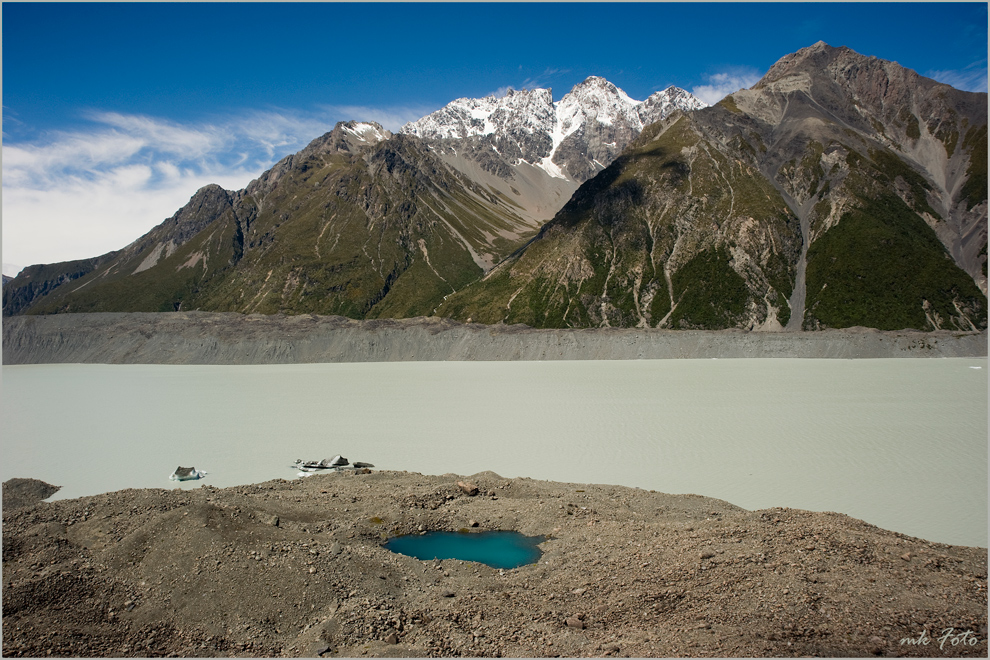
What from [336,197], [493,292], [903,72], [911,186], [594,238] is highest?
[903,72]

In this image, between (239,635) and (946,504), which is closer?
(239,635)

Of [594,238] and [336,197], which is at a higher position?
[336,197]

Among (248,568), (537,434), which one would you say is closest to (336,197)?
(537,434)

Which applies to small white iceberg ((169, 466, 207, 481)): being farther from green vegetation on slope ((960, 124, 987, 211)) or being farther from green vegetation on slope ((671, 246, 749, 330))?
green vegetation on slope ((960, 124, 987, 211))

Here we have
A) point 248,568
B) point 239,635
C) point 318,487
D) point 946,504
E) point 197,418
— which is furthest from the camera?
point 197,418

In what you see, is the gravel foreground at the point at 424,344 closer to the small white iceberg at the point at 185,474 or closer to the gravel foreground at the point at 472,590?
the small white iceberg at the point at 185,474

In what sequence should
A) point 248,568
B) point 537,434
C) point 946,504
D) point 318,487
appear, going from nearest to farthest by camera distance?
point 248,568
point 946,504
point 318,487
point 537,434

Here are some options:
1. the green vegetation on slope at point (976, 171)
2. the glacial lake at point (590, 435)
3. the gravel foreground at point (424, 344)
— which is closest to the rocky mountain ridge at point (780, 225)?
the green vegetation on slope at point (976, 171)

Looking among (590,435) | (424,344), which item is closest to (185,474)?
(590,435)

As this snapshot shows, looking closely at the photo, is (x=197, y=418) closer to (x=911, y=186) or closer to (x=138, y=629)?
(x=138, y=629)
